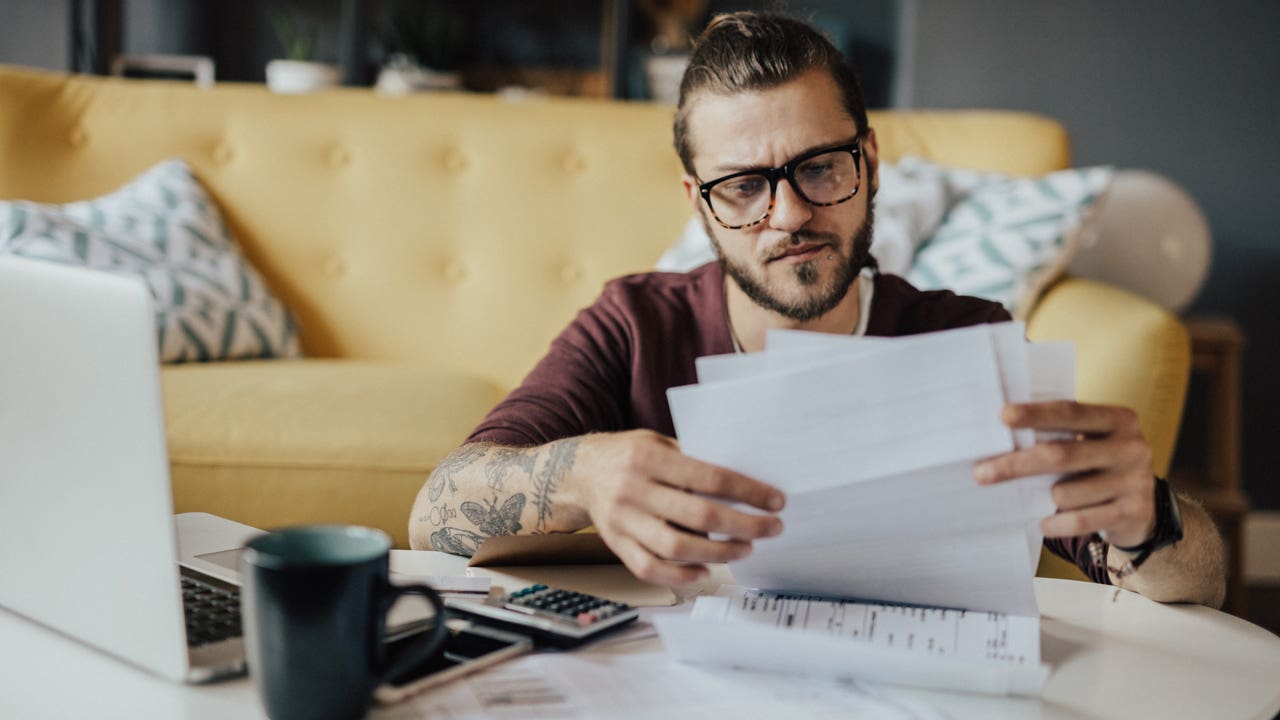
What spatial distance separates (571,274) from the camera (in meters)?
2.19

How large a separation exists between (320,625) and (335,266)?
174 centimetres

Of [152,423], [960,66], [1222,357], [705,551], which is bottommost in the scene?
[1222,357]

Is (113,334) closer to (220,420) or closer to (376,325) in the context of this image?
(220,420)

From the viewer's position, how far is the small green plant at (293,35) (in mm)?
3350

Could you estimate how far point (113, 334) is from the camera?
0.56m

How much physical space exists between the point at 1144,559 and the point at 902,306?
20.4 inches

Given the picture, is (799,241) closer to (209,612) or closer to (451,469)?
(451,469)

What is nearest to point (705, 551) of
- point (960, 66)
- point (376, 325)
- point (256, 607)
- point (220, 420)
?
point (256, 607)

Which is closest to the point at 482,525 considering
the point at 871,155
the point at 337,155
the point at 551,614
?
the point at 551,614

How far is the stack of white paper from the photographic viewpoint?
0.65m

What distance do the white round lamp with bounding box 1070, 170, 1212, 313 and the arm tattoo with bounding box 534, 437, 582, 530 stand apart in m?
1.65

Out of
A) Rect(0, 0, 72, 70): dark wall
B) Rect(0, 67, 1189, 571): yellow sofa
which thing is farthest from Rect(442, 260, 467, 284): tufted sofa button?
Rect(0, 0, 72, 70): dark wall

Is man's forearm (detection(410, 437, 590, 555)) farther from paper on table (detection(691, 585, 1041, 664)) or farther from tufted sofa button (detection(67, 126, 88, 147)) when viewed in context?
tufted sofa button (detection(67, 126, 88, 147))

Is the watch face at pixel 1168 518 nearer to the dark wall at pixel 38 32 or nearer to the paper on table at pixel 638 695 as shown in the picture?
the paper on table at pixel 638 695
